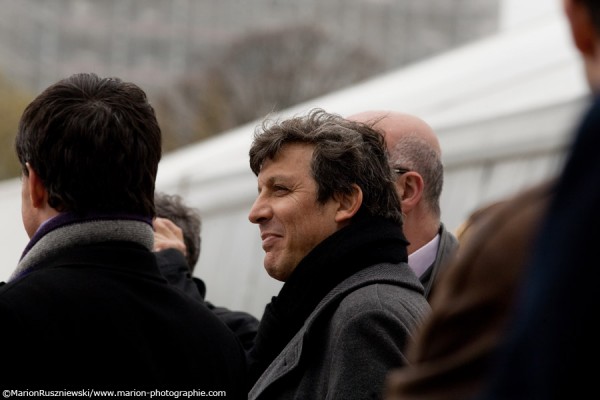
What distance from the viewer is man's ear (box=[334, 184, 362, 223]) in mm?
3592

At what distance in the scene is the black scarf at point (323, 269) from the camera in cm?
347

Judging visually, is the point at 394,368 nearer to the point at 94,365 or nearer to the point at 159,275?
the point at 159,275

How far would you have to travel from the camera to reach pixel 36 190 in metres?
2.75

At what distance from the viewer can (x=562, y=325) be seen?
1291 millimetres

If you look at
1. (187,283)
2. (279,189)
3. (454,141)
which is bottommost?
(454,141)

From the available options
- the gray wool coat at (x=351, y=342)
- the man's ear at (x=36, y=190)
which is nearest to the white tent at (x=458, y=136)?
the gray wool coat at (x=351, y=342)

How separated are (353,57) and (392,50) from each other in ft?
49.9

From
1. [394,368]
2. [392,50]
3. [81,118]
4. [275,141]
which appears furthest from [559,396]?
[392,50]

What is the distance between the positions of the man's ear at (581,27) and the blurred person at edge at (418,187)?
274cm

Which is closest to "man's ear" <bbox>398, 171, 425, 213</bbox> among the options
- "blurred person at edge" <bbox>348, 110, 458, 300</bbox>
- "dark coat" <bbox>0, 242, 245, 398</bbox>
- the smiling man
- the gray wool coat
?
"blurred person at edge" <bbox>348, 110, 458, 300</bbox>

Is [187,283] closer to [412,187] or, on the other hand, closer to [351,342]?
[412,187]

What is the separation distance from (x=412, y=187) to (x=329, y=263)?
36.6 inches

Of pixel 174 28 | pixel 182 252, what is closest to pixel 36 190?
pixel 182 252

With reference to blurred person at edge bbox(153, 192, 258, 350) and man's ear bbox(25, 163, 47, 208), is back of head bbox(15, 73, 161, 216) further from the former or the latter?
blurred person at edge bbox(153, 192, 258, 350)
